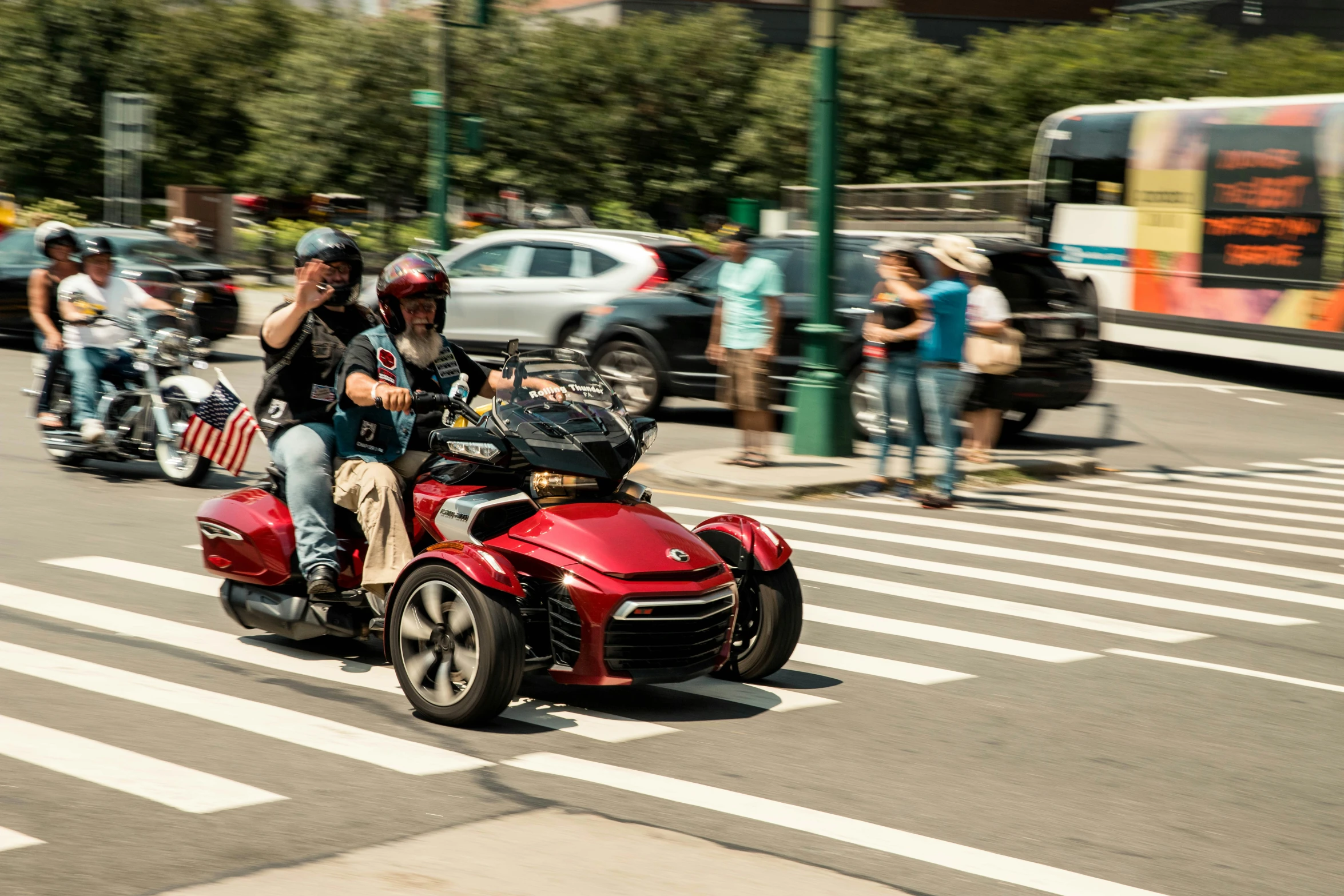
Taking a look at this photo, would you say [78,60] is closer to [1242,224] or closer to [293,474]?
[1242,224]

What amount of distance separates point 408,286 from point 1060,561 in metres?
4.95

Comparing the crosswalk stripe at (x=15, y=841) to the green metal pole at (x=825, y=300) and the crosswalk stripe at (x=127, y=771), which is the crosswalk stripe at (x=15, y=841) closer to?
the crosswalk stripe at (x=127, y=771)

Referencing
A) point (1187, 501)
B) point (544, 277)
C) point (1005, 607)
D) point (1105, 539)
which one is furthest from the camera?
point (544, 277)

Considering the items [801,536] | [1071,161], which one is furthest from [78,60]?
[801,536]

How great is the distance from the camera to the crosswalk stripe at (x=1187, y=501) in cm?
1198

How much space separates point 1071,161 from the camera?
84.1ft

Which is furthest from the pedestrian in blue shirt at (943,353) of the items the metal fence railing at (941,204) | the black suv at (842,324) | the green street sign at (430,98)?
the metal fence railing at (941,204)

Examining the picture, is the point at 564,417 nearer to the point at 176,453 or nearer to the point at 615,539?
the point at 615,539

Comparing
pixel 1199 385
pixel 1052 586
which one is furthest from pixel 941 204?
pixel 1052 586

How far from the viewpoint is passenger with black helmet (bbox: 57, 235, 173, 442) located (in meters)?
11.7

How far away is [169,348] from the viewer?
11547 mm

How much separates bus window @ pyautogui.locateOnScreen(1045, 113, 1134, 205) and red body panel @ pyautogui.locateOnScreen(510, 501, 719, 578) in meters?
20.0

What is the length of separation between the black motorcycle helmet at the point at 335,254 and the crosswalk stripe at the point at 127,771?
2131 millimetres

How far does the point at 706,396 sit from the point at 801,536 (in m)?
5.03
